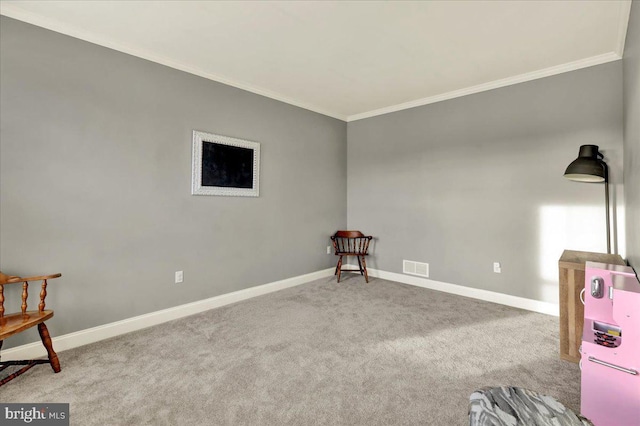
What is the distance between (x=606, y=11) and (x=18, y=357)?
16.2ft

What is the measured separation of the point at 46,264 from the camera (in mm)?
2289

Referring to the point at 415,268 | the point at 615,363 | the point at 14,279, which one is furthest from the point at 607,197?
the point at 14,279

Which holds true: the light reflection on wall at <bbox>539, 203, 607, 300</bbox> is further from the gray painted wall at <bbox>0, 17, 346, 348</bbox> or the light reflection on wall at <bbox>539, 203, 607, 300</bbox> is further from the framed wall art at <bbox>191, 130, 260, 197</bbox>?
the framed wall art at <bbox>191, 130, 260, 197</bbox>

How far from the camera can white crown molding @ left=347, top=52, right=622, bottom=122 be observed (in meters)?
2.83

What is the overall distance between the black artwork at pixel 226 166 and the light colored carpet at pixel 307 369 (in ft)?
4.65

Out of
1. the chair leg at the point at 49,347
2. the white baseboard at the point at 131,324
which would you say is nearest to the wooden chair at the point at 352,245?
the white baseboard at the point at 131,324

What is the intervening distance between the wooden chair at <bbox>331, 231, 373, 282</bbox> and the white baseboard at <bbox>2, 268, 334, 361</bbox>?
1.01m

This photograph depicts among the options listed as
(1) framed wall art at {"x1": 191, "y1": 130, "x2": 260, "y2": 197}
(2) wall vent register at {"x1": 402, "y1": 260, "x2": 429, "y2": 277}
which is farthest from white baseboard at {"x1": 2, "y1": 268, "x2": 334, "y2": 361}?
(2) wall vent register at {"x1": 402, "y1": 260, "x2": 429, "y2": 277}

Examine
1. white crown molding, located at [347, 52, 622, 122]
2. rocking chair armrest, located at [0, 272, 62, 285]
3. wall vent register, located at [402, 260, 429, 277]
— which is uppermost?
white crown molding, located at [347, 52, 622, 122]

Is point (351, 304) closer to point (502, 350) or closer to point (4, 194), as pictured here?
point (502, 350)

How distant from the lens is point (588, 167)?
2.48 meters

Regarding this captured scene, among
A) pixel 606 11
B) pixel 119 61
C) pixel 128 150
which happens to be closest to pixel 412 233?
pixel 606 11

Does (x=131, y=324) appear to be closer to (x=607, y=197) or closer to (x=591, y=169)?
(x=591, y=169)

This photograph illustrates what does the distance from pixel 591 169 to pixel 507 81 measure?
1423mm
